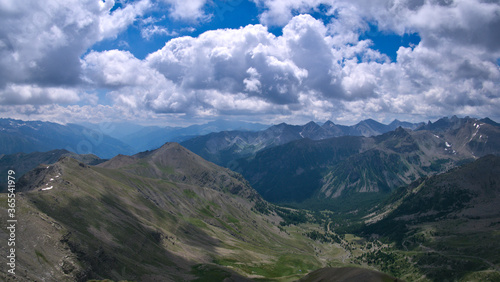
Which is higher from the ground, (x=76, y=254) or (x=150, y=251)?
(x=76, y=254)

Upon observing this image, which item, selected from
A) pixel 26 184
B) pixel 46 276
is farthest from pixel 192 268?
pixel 26 184

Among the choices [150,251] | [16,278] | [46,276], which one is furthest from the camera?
[150,251]

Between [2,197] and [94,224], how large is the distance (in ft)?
137

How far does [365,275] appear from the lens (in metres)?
85.4

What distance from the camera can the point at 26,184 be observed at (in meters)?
198

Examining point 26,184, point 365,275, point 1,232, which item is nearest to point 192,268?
point 1,232

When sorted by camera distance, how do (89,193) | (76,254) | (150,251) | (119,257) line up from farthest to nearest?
(89,193) → (150,251) → (119,257) → (76,254)

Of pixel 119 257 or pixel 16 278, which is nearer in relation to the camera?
pixel 16 278

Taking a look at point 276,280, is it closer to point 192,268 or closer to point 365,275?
point 192,268

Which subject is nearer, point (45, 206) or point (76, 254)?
point (76, 254)

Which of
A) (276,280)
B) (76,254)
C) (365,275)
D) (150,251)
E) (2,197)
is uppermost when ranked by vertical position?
(2,197)

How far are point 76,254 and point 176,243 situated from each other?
85180 mm

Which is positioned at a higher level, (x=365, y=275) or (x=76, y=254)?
(x=365, y=275)

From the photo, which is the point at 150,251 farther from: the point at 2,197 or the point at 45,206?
the point at 2,197
